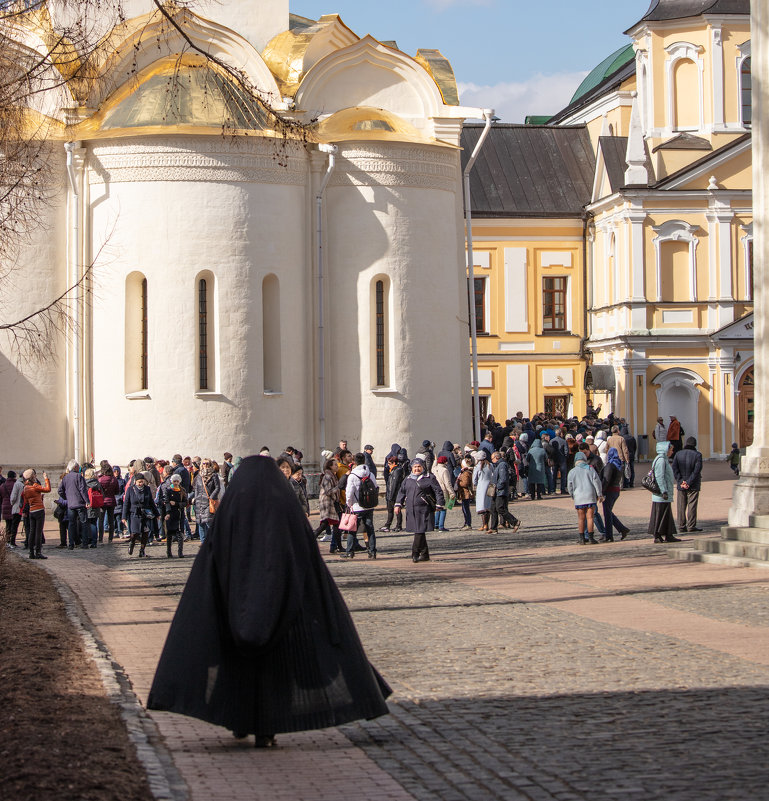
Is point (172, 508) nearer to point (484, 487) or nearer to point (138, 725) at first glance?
point (484, 487)

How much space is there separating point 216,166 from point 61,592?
16.3 meters

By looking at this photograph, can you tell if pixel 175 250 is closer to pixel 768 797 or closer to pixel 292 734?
pixel 292 734

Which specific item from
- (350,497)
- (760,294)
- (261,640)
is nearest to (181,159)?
(350,497)

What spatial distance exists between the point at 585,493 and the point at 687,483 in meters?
2.03

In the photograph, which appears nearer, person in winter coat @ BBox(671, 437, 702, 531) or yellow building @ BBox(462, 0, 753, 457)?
person in winter coat @ BBox(671, 437, 702, 531)

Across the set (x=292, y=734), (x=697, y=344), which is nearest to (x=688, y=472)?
(x=292, y=734)

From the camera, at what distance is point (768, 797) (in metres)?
6.54

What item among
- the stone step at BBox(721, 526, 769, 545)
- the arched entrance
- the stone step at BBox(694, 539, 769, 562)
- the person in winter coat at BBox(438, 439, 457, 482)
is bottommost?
the stone step at BBox(694, 539, 769, 562)

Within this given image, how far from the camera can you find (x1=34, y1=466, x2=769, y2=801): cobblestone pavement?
7.00 meters

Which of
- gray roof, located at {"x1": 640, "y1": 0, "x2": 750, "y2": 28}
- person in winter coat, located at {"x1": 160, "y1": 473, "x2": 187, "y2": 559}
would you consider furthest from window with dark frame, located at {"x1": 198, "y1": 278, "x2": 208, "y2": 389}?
gray roof, located at {"x1": 640, "y1": 0, "x2": 750, "y2": 28}

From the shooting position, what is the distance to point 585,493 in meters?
21.8

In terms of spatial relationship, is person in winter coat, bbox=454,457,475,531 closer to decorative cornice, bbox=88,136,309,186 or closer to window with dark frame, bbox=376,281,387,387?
window with dark frame, bbox=376,281,387,387

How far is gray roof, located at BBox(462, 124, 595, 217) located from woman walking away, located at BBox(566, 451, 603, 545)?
30.4 metres

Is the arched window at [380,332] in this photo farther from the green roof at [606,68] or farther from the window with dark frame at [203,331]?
the green roof at [606,68]
